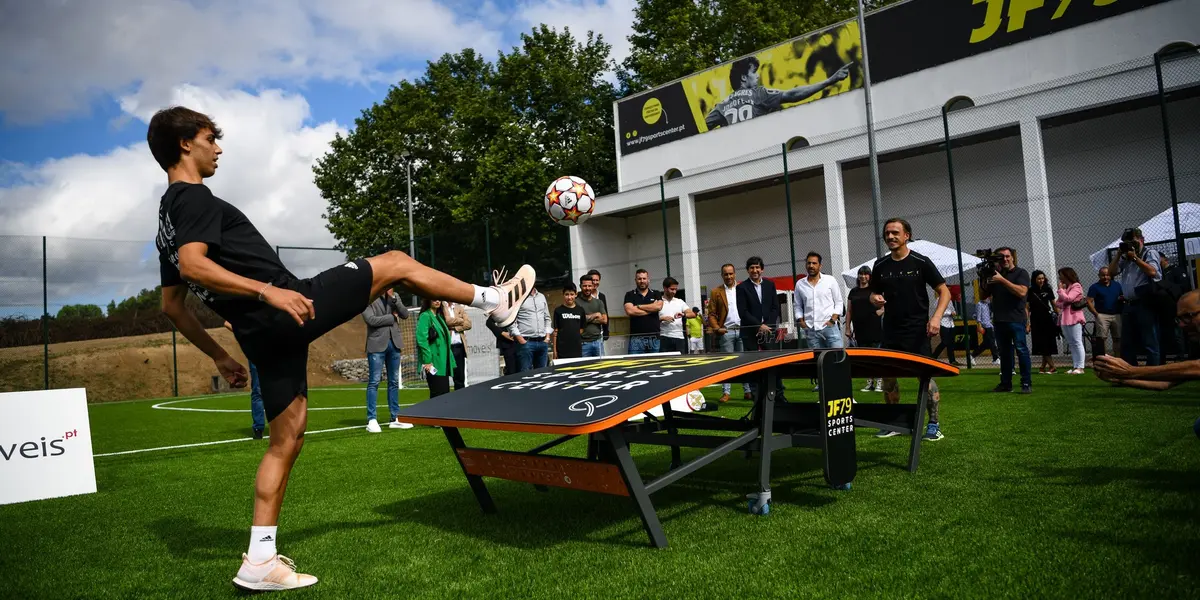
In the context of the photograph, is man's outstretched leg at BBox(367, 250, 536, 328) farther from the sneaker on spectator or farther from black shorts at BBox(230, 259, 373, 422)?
the sneaker on spectator

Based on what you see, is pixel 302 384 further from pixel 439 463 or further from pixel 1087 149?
pixel 1087 149

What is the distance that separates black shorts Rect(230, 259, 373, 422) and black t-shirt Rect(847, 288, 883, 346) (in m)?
6.88

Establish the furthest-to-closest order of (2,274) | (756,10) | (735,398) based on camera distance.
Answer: (756,10)
(2,274)
(735,398)

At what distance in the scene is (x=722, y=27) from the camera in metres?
35.2

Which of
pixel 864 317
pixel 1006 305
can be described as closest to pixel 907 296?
pixel 864 317

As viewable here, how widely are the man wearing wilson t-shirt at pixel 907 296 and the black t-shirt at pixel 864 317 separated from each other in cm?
246

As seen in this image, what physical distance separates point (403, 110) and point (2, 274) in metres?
22.5

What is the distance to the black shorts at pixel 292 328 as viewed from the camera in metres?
3.14

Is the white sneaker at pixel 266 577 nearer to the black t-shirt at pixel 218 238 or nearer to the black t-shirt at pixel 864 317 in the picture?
the black t-shirt at pixel 218 238

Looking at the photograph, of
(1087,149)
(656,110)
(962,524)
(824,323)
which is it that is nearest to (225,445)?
(824,323)

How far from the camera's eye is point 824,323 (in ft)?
32.0

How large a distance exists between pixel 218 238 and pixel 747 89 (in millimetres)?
25344

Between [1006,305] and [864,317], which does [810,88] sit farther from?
[864,317]

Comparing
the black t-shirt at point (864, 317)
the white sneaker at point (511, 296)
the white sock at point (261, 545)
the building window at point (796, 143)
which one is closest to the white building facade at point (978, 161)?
the building window at point (796, 143)
